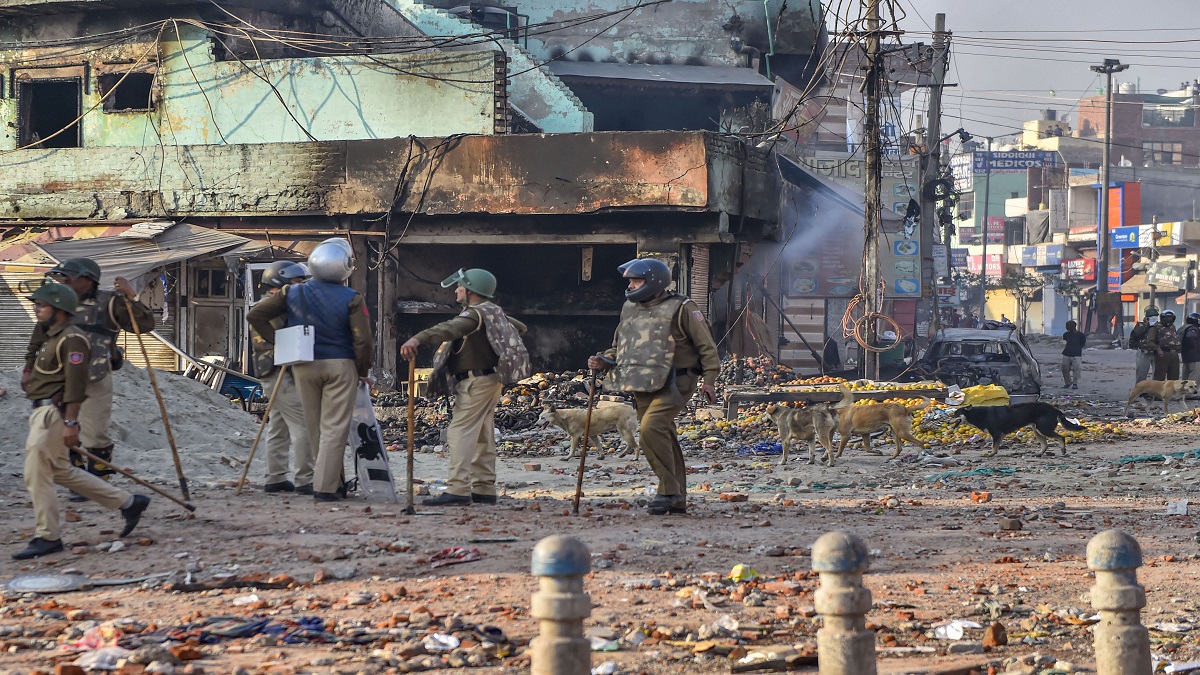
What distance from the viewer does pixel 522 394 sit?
20.8 meters

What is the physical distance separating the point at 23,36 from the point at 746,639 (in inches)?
984

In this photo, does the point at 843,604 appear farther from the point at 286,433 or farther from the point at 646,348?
the point at 286,433

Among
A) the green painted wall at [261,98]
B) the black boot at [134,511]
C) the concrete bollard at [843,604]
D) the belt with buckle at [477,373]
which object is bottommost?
the black boot at [134,511]

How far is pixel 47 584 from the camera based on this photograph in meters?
7.05

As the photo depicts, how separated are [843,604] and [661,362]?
4.82 m

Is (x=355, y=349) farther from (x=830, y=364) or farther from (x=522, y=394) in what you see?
(x=830, y=364)

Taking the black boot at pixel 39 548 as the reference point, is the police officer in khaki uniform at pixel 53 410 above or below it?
above

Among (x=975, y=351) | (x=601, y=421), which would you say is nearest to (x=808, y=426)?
(x=601, y=421)

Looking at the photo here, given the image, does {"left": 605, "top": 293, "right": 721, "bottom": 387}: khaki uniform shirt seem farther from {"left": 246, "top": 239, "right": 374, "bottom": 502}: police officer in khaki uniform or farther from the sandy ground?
{"left": 246, "top": 239, "right": 374, "bottom": 502}: police officer in khaki uniform

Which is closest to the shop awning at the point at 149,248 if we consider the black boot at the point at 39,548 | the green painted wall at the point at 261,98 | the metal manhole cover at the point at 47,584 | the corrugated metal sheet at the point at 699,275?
the green painted wall at the point at 261,98

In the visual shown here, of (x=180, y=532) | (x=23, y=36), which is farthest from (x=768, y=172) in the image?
(x=180, y=532)

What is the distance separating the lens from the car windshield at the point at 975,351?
2420 cm

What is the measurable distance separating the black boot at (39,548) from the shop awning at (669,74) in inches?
994

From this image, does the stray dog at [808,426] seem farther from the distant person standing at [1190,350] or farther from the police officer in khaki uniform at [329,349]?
the distant person standing at [1190,350]
